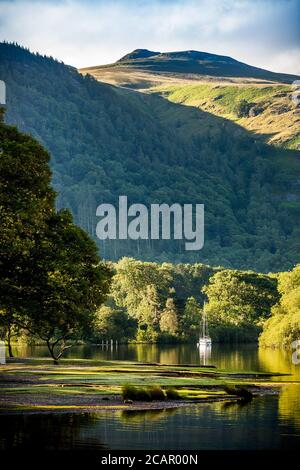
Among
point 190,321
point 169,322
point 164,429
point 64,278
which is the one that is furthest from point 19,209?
point 190,321

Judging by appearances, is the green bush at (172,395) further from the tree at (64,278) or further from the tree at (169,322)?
the tree at (169,322)

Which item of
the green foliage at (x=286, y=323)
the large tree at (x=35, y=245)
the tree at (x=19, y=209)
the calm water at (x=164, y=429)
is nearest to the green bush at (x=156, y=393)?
the calm water at (x=164, y=429)

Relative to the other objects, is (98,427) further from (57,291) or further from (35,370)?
(35,370)

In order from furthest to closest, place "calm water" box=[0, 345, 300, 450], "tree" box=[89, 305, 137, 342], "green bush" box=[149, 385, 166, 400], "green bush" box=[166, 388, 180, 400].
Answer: "tree" box=[89, 305, 137, 342]
"green bush" box=[166, 388, 180, 400]
"green bush" box=[149, 385, 166, 400]
"calm water" box=[0, 345, 300, 450]

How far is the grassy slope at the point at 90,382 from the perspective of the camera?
47312 mm

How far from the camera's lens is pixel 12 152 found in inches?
2085

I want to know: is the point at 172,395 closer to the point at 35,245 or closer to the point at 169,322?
the point at 35,245

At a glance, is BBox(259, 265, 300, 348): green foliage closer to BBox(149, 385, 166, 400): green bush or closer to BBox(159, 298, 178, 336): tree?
BBox(159, 298, 178, 336): tree

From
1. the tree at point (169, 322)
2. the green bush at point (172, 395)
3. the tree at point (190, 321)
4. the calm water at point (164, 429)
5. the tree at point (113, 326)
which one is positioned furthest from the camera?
the tree at point (169, 322)

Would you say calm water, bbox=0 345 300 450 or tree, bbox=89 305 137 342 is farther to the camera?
tree, bbox=89 305 137 342

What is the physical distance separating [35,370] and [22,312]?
9.33 m

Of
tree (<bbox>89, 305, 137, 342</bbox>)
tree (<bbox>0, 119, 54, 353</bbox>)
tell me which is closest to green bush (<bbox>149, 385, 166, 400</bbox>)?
tree (<bbox>0, 119, 54, 353</bbox>)

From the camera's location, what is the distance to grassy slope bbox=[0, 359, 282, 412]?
47312 mm

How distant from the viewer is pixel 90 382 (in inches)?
2271
